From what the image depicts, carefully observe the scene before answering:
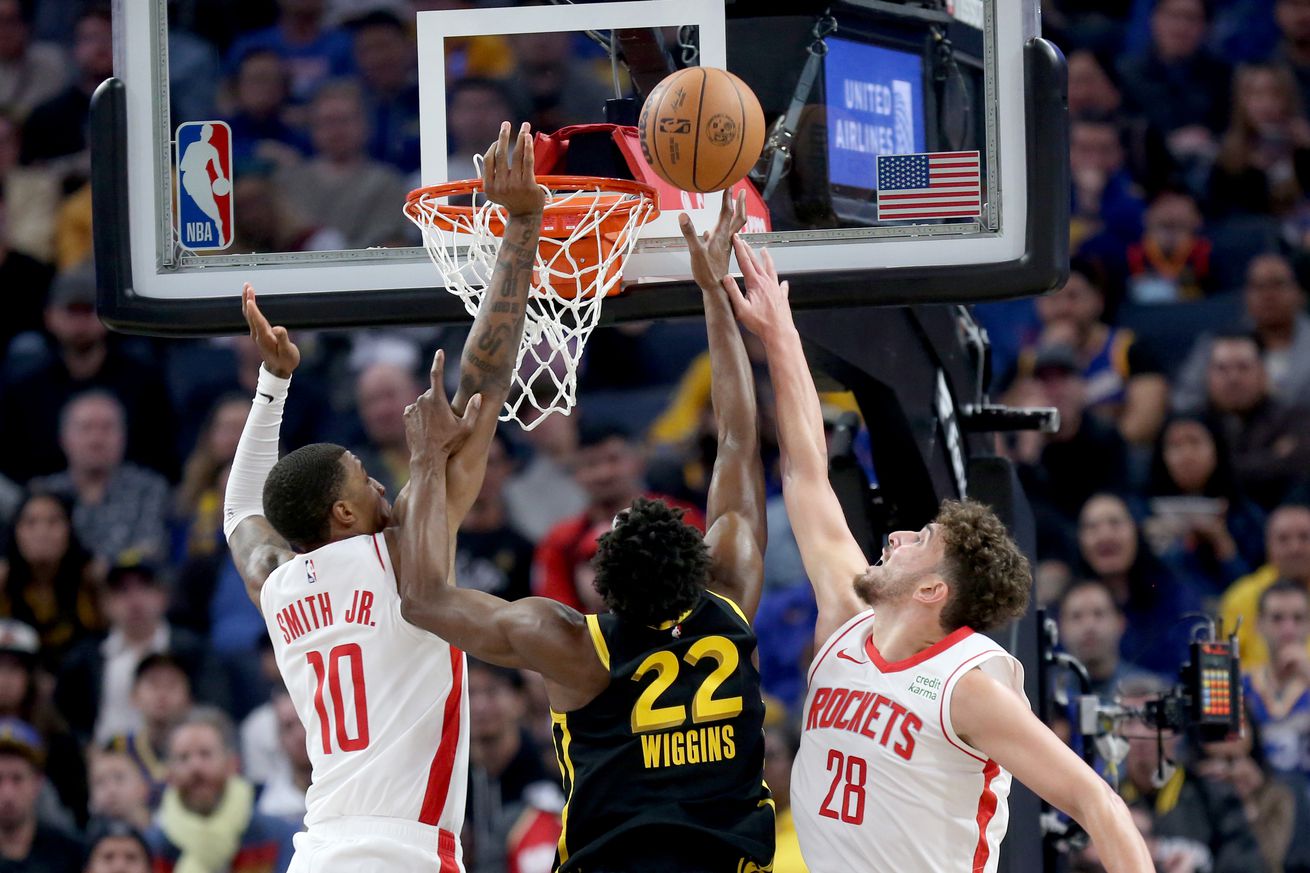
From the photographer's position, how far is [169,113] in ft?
15.2

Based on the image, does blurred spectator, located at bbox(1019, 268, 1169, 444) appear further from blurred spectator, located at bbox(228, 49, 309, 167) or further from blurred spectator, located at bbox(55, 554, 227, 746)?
blurred spectator, located at bbox(55, 554, 227, 746)

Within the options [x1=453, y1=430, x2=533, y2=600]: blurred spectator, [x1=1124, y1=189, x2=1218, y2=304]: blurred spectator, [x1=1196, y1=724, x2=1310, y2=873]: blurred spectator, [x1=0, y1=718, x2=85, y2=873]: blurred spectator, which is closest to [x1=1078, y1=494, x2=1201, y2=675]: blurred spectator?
[x1=1196, y1=724, x2=1310, y2=873]: blurred spectator

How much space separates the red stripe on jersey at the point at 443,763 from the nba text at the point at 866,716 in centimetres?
78

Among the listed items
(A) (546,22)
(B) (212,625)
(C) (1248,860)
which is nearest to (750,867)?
(A) (546,22)

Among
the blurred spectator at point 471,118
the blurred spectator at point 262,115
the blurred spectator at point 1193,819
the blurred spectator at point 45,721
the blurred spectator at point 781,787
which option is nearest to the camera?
the blurred spectator at point 471,118

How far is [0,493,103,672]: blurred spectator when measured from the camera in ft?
26.7

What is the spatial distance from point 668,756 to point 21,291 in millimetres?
6104

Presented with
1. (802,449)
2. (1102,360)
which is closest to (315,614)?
(802,449)

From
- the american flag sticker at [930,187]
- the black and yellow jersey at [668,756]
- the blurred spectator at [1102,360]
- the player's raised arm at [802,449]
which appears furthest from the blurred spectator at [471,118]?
the blurred spectator at [1102,360]

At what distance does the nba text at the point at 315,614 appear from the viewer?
13.1ft

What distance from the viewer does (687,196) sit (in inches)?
173

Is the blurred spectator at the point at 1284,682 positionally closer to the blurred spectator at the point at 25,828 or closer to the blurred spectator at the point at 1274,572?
the blurred spectator at the point at 1274,572

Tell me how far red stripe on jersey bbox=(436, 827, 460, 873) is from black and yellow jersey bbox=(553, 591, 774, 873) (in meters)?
0.28

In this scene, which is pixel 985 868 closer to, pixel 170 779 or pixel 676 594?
pixel 676 594
